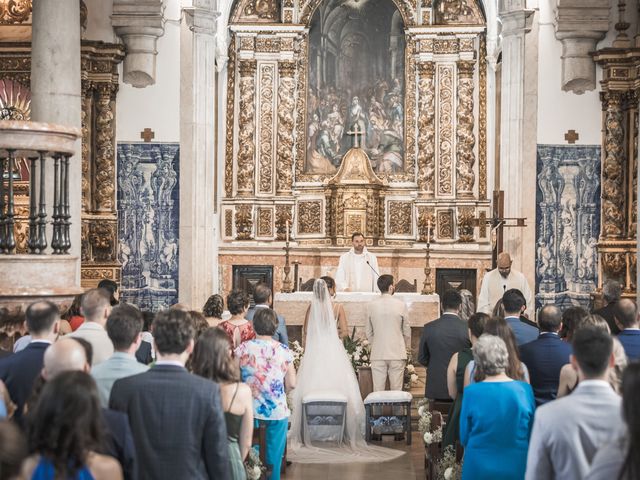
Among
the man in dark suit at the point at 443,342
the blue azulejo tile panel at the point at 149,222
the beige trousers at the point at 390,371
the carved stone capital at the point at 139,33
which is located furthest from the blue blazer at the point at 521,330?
the carved stone capital at the point at 139,33

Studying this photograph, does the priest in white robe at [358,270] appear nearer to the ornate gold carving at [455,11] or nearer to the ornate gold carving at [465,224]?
the ornate gold carving at [465,224]

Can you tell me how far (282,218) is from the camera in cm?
2102

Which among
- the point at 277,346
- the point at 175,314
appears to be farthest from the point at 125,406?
the point at 277,346

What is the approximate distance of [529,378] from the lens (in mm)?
7090

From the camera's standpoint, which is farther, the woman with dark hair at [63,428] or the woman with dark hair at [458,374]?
the woman with dark hair at [458,374]

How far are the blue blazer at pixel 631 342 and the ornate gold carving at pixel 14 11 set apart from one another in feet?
37.9

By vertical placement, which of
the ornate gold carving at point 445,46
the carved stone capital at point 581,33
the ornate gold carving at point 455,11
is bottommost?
the carved stone capital at point 581,33

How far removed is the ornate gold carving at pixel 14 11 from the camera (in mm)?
16375

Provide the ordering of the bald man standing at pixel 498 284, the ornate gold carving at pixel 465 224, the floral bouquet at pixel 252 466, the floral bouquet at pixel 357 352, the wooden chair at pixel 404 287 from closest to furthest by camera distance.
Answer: the floral bouquet at pixel 252 466 < the floral bouquet at pixel 357 352 < the bald man standing at pixel 498 284 < the wooden chair at pixel 404 287 < the ornate gold carving at pixel 465 224

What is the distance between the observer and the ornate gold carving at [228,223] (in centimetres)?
2097

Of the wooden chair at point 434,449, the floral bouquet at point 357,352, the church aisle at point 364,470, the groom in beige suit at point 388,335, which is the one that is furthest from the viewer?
the floral bouquet at point 357,352

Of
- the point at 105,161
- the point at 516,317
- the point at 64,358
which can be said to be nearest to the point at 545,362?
the point at 516,317

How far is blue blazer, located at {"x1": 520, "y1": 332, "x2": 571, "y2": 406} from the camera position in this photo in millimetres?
7082

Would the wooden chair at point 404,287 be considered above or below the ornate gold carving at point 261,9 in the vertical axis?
below
